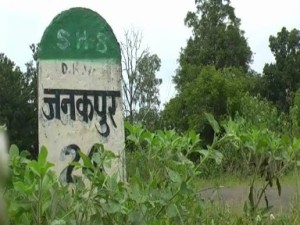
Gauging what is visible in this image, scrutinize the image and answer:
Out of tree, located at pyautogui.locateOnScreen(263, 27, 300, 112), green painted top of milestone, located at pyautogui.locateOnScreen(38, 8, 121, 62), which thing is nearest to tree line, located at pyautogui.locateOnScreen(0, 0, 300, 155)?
tree, located at pyautogui.locateOnScreen(263, 27, 300, 112)

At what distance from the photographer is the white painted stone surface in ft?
10.4

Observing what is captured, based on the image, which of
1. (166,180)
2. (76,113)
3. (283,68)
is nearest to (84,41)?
(76,113)

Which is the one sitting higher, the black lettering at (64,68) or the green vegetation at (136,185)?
the black lettering at (64,68)

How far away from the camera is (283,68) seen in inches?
1826

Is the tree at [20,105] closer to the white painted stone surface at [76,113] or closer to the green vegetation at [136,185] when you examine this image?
the white painted stone surface at [76,113]

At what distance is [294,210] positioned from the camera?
3.30 m

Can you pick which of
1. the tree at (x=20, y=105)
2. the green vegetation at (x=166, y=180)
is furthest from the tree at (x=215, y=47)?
the green vegetation at (x=166, y=180)

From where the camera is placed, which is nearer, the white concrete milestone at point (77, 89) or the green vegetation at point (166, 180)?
the green vegetation at point (166, 180)

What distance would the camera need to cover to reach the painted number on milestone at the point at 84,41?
329 centimetres

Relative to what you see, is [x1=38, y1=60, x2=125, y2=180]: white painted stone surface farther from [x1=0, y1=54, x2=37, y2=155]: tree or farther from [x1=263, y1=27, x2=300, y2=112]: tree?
[x1=263, y1=27, x2=300, y2=112]: tree

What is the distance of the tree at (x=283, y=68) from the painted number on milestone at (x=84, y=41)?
41.1 meters

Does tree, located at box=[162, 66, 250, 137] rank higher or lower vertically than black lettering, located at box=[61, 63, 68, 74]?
lower

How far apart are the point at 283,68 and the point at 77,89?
4424 cm

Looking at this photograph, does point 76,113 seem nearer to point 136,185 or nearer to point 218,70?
point 136,185
